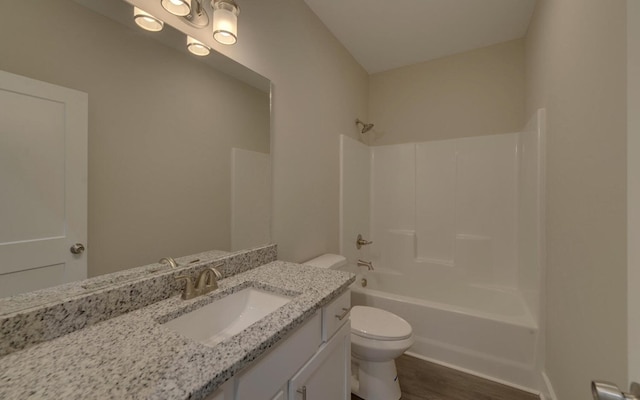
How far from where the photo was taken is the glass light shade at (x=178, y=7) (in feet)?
3.29

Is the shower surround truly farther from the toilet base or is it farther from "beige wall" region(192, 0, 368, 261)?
the toilet base

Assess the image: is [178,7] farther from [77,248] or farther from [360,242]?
[360,242]

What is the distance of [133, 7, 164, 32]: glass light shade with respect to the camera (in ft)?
3.11

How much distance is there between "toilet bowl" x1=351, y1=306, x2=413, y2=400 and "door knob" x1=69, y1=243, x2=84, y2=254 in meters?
1.38

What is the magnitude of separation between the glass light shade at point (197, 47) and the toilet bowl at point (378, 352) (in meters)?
1.70

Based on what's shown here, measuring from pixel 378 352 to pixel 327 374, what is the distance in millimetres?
568

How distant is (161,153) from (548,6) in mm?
2289

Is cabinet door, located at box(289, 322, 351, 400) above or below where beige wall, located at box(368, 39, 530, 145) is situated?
below

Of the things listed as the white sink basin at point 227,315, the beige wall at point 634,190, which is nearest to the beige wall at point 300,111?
the white sink basin at point 227,315

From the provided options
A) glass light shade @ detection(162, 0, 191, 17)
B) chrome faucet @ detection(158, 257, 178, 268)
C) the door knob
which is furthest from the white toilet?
glass light shade @ detection(162, 0, 191, 17)

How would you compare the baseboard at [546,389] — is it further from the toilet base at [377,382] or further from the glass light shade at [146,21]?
the glass light shade at [146,21]

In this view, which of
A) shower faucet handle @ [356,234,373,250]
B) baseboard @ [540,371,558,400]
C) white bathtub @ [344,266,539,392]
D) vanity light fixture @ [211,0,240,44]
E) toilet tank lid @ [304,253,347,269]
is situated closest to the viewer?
vanity light fixture @ [211,0,240,44]

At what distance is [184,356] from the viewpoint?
618mm

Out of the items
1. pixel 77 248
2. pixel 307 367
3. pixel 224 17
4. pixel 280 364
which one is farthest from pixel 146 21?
pixel 307 367
